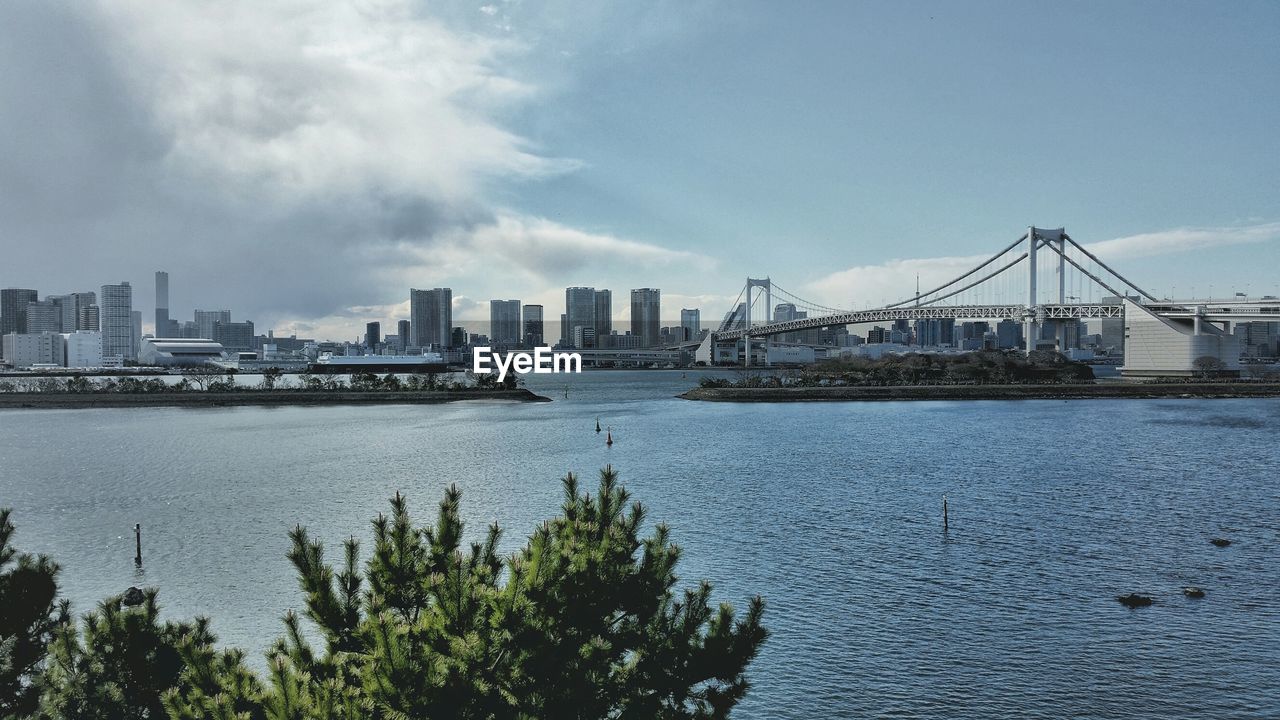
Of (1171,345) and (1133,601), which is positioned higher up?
(1171,345)

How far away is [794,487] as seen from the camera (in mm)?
30062

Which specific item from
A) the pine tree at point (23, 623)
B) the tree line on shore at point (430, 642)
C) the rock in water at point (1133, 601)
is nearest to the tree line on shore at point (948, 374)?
the rock in water at point (1133, 601)

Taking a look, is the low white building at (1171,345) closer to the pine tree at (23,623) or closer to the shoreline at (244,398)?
the shoreline at (244,398)

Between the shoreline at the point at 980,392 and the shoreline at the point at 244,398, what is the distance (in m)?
20.5

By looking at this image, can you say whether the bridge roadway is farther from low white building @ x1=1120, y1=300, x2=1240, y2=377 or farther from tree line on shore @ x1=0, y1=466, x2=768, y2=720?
tree line on shore @ x1=0, y1=466, x2=768, y2=720

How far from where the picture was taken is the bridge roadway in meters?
90.8

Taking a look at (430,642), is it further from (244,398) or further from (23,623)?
(244,398)

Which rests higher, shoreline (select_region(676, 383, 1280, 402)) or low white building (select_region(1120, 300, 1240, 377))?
low white building (select_region(1120, 300, 1240, 377))

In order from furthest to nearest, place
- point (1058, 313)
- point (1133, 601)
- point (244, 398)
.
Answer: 1. point (1058, 313)
2. point (244, 398)
3. point (1133, 601)

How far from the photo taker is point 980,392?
265ft

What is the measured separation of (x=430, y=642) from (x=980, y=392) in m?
83.2

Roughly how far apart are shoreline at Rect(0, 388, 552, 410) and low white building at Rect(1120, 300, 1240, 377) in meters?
70.2

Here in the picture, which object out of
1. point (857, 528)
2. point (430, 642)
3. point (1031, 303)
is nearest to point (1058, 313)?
point (1031, 303)

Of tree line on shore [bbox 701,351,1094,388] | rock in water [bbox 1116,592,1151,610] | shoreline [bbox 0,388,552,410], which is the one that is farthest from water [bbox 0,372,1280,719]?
tree line on shore [bbox 701,351,1094,388]
